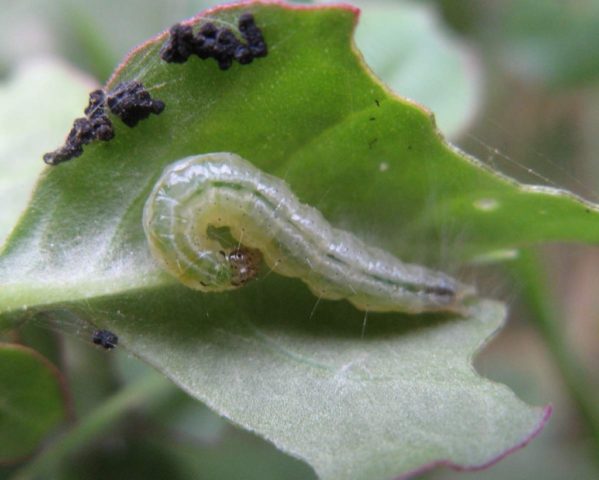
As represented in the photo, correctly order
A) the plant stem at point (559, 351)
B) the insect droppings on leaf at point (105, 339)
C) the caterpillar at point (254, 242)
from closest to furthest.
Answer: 1. the insect droppings on leaf at point (105, 339)
2. the caterpillar at point (254, 242)
3. the plant stem at point (559, 351)

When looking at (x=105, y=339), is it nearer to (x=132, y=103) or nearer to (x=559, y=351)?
(x=132, y=103)

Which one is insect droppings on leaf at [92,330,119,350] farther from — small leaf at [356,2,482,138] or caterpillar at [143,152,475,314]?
small leaf at [356,2,482,138]

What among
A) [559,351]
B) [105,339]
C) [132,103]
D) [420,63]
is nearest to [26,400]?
[105,339]

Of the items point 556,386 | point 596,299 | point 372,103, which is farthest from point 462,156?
point 596,299

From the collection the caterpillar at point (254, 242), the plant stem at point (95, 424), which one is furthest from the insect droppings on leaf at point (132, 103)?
the plant stem at point (95, 424)

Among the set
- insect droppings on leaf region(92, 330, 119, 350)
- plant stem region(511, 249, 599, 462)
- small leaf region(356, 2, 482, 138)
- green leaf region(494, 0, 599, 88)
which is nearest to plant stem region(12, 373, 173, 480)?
insect droppings on leaf region(92, 330, 119, 350)

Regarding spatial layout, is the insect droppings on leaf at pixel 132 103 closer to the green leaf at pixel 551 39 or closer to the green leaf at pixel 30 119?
the green leaf at pixel 30 119
